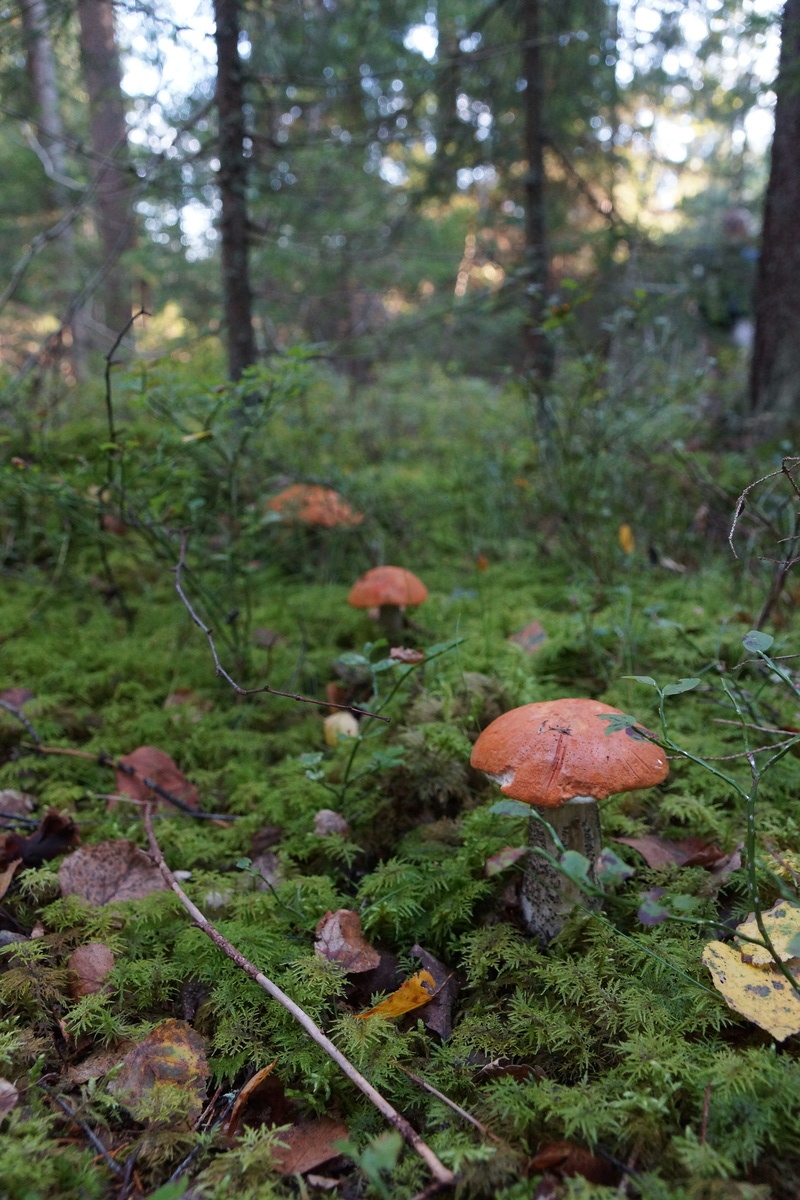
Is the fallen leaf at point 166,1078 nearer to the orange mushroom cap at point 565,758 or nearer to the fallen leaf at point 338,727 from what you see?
the orange mushroom cap at point 565,758

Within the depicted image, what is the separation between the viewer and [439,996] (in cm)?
187

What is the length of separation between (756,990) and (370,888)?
1028 millimetres

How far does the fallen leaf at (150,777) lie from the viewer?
2.71m

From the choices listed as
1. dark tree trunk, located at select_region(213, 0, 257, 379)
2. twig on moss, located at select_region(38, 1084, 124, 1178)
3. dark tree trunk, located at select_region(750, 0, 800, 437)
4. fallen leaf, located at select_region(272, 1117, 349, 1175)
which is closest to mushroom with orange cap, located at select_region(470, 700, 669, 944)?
fallen leaf, located at select_region(272, 1117, 349, 1175)

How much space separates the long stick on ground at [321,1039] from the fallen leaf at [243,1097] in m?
0.12

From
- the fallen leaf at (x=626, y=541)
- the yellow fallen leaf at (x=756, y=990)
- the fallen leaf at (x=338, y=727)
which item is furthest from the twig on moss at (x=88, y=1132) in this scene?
the fallen leaf at (x=626, y=541)

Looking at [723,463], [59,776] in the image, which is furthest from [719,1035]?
[723,463]

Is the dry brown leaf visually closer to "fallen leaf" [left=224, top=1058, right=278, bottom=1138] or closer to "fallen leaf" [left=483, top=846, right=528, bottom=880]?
"fallen leaf" [left=224, top=1058, right=278, bottom=1138]

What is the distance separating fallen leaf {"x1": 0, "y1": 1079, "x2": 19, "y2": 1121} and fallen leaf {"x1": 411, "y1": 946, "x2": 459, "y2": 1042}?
0.92 metres

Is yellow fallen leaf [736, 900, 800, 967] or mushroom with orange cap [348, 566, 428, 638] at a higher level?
mushroom with orange cap [348, 566, 428, 638]

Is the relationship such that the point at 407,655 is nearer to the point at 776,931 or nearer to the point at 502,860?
the point at 502,860

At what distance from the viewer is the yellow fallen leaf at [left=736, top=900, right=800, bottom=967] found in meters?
1.61

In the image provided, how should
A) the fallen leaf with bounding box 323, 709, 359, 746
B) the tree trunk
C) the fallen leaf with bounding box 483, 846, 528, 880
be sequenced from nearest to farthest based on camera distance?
the fallen leaf with bounding box 483, 846, 528, 880 → the fallen leaf with bounding box 323, 709, 359, 746 → the tree trunk

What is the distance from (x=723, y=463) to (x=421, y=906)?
190 inches
